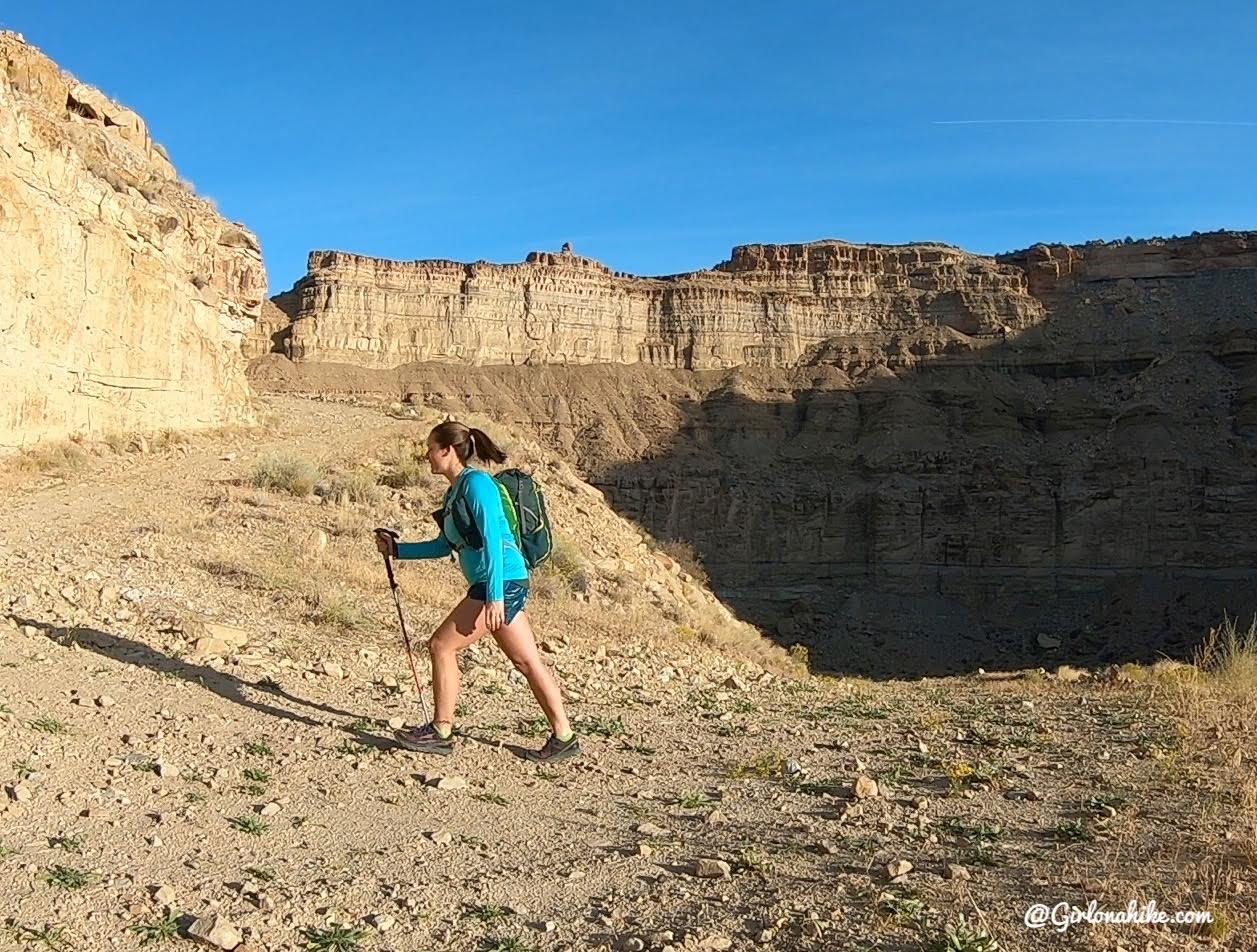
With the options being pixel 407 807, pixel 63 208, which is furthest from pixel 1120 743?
pixel 63 208

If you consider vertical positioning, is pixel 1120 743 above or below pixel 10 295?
below

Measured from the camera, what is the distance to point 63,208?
536 inches

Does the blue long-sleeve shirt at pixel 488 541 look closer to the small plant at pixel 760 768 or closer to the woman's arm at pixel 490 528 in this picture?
the woman's arm at pixel 490 528

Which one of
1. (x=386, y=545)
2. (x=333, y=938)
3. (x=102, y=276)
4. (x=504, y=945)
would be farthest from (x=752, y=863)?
(x=102, y=276)

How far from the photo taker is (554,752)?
5004 mm

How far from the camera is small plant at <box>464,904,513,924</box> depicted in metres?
3.16

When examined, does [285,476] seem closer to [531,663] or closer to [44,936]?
[531,663]

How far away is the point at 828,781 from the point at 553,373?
5627 cm

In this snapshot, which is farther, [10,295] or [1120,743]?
[10,295]

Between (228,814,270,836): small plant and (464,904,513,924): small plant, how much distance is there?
1.11m

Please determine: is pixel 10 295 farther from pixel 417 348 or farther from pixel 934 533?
pixel 417 348

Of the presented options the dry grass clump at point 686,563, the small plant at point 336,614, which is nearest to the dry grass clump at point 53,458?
the small plant at point 336,614

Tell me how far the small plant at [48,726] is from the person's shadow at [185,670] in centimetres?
94

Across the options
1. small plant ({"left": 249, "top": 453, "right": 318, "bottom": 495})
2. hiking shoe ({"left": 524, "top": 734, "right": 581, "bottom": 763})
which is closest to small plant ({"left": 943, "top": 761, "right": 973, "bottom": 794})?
hiking shoe ({"left": 524, "top": 734, "right": 581, "bottom": 763})
